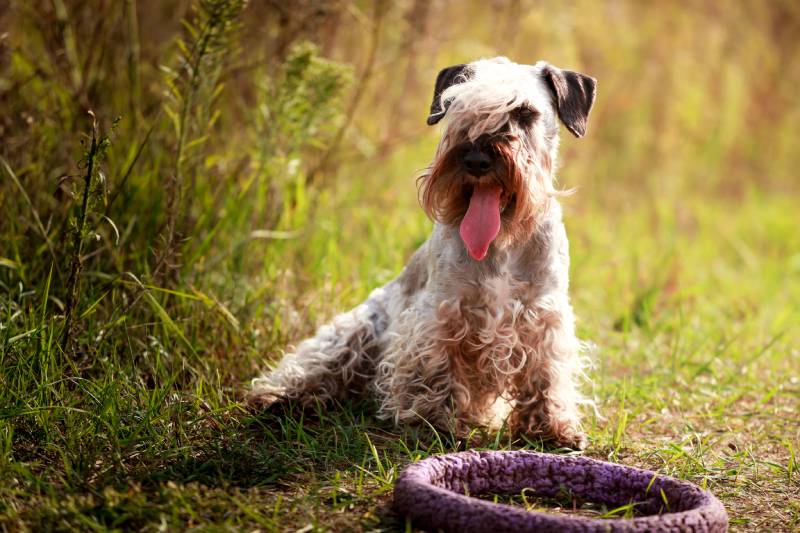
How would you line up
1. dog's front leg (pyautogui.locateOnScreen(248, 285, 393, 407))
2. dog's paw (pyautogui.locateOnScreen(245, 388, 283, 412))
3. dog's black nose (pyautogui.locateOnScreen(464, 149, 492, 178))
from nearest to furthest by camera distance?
dog's black nose (pyautogui.locateOnScreen(464, 149, 492, 178)) < dog's paw (pyautogui.locateOnScreen(245, 388, 283, 412)) < dog's front leg (pyautogui.locateOnScreen(248, 285, 393, 407))

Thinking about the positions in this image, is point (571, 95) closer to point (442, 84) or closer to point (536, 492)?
point (442, 84)

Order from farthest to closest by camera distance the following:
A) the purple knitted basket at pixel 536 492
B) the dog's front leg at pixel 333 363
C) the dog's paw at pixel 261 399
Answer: the dog's front leg at pixel 333 363, the dog's paw at pixel 261 399, the purple knitted basket at pixel 536 492

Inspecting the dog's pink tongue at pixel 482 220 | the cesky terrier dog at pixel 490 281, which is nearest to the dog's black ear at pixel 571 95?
the cesky terrier dog at pixel 490 281

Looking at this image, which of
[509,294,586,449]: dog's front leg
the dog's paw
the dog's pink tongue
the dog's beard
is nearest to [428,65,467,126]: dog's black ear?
the dog's beard

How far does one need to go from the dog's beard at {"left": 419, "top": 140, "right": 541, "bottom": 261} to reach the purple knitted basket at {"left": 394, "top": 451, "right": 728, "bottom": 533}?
0.82 metres

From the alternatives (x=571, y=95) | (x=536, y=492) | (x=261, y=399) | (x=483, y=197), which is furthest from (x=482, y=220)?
(x=261, y=399)

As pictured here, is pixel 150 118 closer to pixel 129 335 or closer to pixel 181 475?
pixel 129 335

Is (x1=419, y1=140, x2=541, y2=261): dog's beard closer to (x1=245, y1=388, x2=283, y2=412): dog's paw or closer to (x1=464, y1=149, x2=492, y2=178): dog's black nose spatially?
(x1=464, y1=149, x2=492, y2=178): dog's black nose

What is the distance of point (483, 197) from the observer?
11.9 feet

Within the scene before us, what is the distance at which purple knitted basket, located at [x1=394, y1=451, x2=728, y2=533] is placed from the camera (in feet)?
8.86

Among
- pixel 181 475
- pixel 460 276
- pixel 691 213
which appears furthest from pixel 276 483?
pixel 691 213

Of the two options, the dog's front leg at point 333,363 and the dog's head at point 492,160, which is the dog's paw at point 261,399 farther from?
the dog's head at point 492,160

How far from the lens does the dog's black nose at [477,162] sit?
352cm

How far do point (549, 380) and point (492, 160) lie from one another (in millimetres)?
1024
